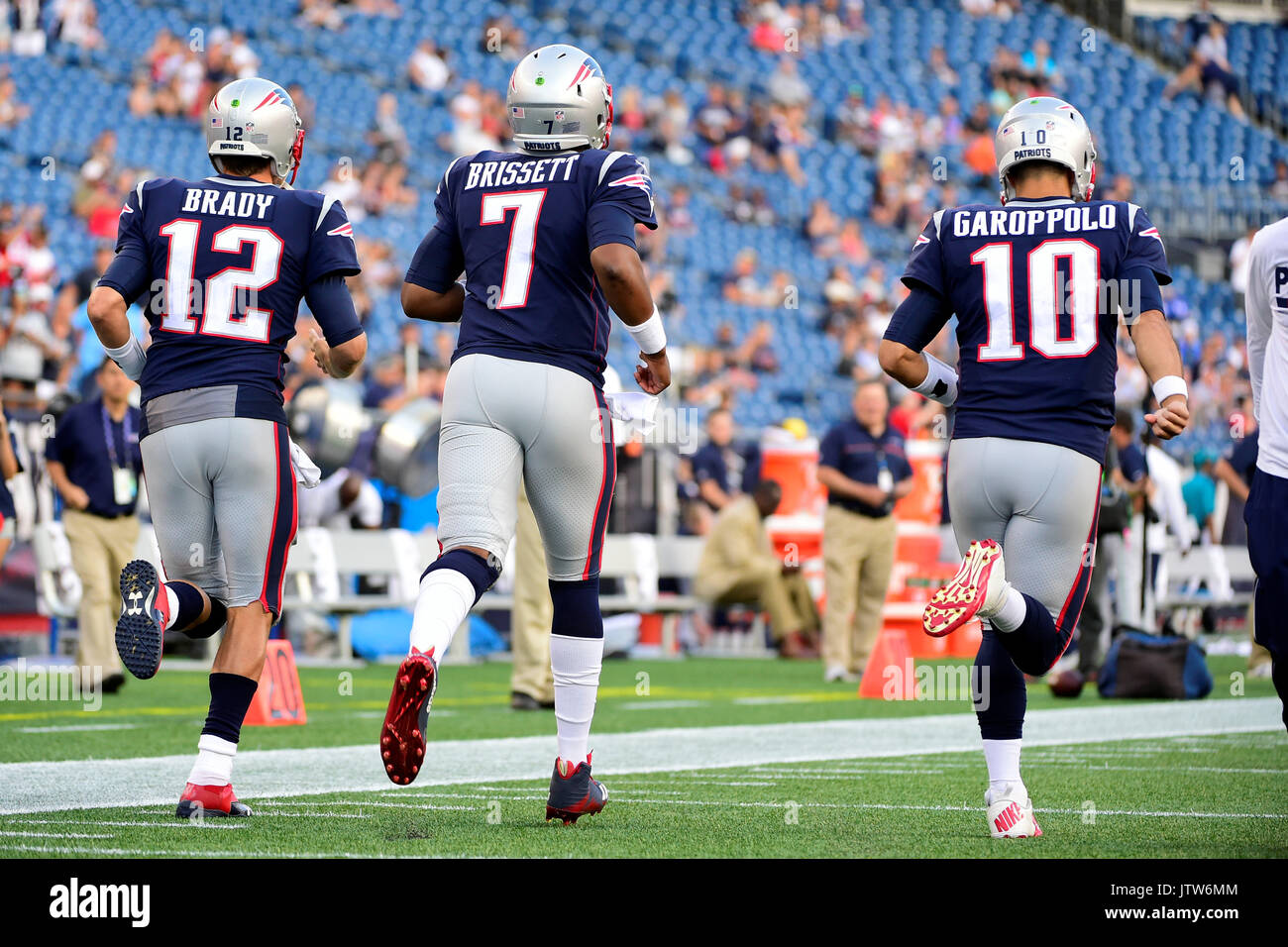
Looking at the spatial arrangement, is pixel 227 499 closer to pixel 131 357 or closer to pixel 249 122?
pixel 131 357

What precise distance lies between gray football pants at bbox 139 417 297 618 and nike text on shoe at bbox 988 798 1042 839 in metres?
2.18

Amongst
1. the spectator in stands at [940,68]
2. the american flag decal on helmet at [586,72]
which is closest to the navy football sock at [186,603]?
the american flag decal on helmet at [586,72]

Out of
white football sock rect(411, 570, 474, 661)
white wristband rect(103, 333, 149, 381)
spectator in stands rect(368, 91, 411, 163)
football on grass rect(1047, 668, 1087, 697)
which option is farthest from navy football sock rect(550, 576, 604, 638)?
spectator in stands rect(368, 91, 411, 163)

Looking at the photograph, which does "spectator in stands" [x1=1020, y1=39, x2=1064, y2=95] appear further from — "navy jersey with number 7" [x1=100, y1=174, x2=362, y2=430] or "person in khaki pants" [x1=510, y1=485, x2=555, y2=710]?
"navy jersey with number 7" [x1=100, y1=174, x2=362, y2=430]

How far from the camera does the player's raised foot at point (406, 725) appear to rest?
4.59 m

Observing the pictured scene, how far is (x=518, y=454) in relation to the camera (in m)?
5.37

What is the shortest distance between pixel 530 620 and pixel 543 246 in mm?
4858

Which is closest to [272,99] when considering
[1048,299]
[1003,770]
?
[1048,299]

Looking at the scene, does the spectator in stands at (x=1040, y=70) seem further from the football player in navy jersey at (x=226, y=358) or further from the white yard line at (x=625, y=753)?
the football player in navy jersey at (x=226, y=358)

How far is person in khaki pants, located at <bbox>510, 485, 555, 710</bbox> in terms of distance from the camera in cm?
996
